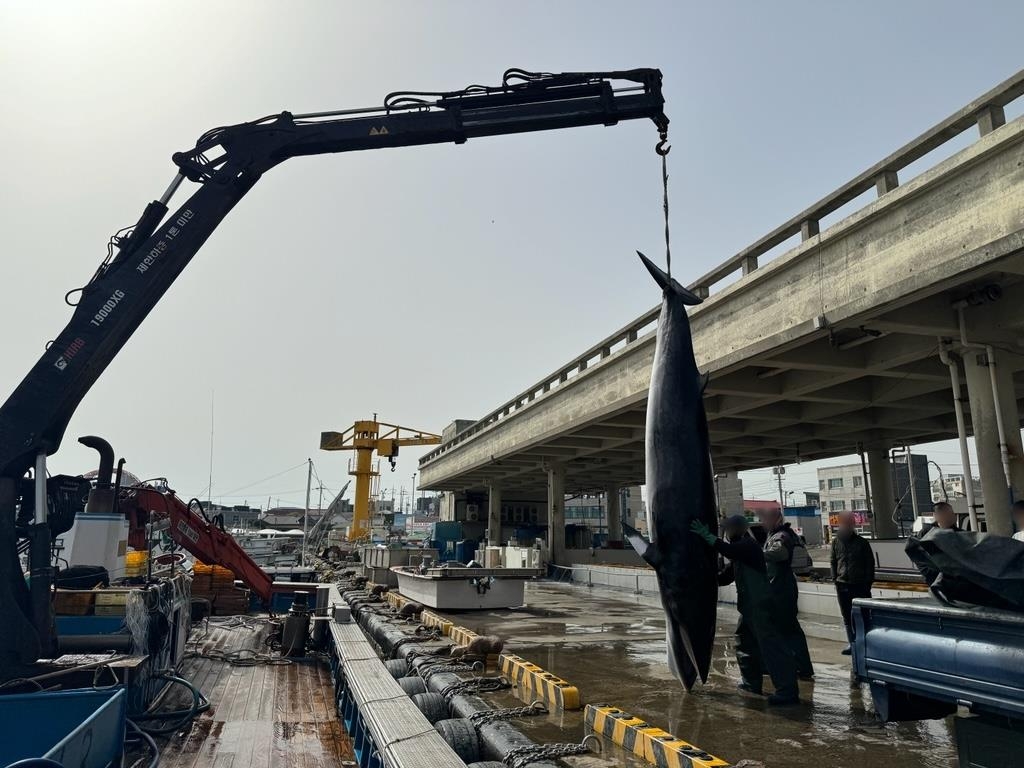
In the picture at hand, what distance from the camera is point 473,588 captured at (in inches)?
543

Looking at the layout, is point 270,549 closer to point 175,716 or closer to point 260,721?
point 260,721

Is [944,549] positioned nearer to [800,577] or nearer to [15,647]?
[15,647]

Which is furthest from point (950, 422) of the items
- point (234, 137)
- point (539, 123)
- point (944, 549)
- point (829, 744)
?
point (234, 137)

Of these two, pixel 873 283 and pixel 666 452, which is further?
pixel 873 283

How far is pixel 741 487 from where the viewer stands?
243 ft

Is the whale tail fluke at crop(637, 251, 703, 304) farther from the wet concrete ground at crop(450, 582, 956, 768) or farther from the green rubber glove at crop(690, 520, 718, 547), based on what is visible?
the wet concrete ground at crop(450, 582, 956, 768)

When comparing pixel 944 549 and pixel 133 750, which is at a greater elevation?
pixel 944 549

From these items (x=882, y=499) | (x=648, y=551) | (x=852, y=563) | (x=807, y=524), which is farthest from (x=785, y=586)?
(x=807, y=524)

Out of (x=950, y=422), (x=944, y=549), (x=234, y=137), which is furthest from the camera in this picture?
(x=950, y=422)

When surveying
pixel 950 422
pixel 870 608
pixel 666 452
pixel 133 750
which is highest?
pixel 950 422

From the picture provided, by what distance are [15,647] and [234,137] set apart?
6.92m

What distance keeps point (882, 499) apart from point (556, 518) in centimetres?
1110

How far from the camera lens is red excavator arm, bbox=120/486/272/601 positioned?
1256 cm

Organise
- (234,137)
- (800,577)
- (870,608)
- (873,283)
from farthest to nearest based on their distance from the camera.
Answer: (800,577)
(234,137)
(873,283)
(870,608)
